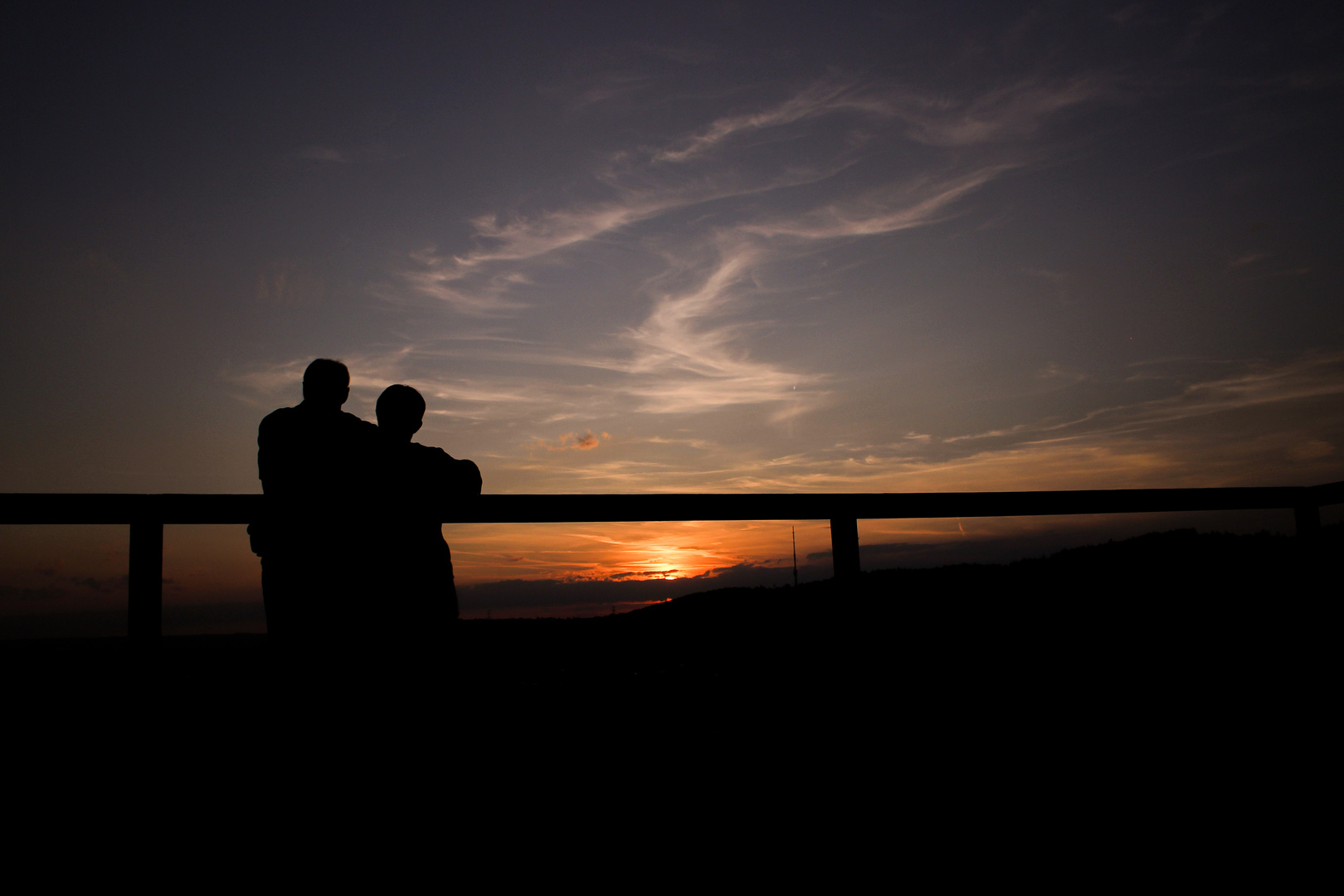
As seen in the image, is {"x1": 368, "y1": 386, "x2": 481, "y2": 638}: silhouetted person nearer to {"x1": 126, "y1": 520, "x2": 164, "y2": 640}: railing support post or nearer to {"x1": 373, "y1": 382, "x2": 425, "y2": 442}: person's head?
{"x1": 373, "y1": 382, "x2": 425, "y2": 442}: person's head

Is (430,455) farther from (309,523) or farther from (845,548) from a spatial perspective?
(845,548)

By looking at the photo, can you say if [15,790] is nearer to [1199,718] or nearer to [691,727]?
[691,727]

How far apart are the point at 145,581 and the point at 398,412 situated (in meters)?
1.29

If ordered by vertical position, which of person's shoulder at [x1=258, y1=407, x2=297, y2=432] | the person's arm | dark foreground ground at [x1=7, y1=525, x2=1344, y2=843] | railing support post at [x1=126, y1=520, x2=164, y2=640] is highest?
person's shoulder at [x1=258, y1=407, x2=297, y2=432]

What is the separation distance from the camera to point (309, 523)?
9.23 ft

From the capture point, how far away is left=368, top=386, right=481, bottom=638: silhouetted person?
283cm

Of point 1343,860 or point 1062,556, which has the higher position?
point 1062,556

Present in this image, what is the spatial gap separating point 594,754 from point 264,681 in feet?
5.12

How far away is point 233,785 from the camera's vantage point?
108 inches

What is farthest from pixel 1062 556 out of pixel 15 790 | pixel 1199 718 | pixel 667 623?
pixel 15 790

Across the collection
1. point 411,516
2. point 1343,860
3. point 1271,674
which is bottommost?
point 1343,860

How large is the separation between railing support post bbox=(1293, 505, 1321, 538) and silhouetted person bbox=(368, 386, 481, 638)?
6.08 meters

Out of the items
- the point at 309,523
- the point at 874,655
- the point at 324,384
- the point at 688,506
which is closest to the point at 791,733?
the point at 874,655

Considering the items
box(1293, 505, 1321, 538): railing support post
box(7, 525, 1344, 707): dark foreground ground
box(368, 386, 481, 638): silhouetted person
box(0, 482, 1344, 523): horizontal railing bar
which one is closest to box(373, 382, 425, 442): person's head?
box(368, 386, 481, 638): silhouetted person
